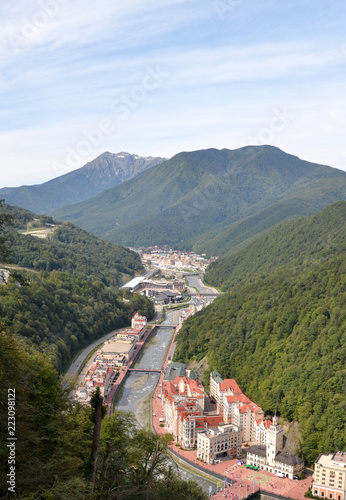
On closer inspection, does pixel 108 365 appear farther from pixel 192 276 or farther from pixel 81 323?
pixel 192 276

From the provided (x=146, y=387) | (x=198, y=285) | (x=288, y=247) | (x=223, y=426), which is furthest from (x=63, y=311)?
(x=198, y=285)

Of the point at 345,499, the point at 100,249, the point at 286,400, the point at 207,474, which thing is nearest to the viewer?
the point at 345,499

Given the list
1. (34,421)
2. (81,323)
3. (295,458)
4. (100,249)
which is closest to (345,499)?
(295,458)

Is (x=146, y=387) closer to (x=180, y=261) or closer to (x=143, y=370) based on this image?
(x=143, y=370)

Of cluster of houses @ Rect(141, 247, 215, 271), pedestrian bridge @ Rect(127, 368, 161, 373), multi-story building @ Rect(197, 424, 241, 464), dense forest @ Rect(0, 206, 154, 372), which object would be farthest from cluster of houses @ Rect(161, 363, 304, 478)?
cluster of houses @ Rect(141, 247, 215, 271)

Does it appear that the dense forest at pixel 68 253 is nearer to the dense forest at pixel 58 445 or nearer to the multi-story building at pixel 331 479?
the multi-story building at pixel 331 479

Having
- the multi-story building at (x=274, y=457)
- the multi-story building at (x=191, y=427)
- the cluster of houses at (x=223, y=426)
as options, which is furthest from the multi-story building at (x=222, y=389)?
the multi-story building at (x=274, y=457)
